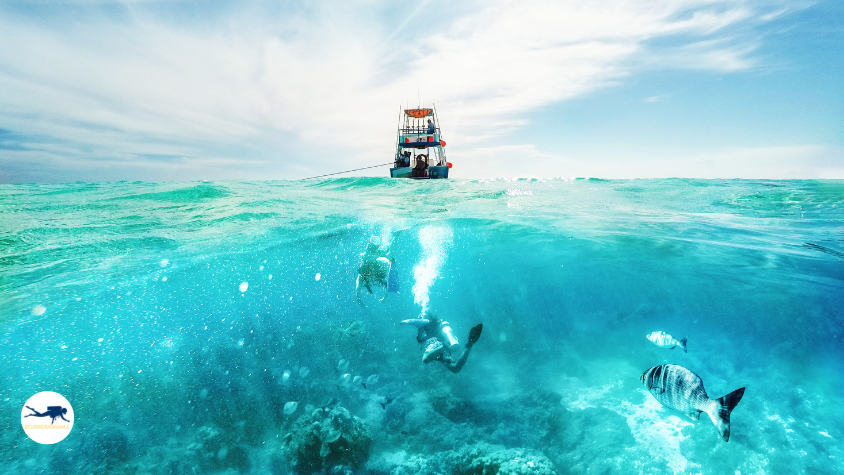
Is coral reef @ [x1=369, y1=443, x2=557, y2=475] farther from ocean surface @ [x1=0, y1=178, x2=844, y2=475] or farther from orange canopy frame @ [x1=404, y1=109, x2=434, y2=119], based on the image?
orange canopy frame @ [x1=404, y1=109, x2=434, y2=119]

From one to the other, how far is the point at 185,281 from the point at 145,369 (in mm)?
6568

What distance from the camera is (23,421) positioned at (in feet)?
25.9

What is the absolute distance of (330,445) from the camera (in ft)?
20.7

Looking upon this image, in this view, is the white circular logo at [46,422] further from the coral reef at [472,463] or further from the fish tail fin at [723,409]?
the fish tail fin at [723,409]

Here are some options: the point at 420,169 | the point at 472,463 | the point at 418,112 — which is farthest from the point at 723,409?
the point at 418,112

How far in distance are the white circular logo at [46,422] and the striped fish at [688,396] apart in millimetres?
11443

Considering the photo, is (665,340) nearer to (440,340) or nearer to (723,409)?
(723,409)

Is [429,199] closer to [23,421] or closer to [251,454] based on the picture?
[251,454]

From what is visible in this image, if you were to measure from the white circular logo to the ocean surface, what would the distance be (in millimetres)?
191

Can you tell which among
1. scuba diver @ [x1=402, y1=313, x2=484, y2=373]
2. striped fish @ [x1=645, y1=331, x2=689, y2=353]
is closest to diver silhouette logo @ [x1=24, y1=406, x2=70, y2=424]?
scuba diver @ [x1=402, y1=313, x2=484, y2=373]

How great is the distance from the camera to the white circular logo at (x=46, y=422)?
7.23 metres

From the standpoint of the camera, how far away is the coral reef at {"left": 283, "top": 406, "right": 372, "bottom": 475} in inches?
245

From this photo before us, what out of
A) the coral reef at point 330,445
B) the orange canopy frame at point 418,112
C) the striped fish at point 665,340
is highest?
the orange canopy frame at point 418,112

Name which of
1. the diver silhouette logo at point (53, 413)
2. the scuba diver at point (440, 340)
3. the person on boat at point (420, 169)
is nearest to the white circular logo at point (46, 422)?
the diver silhouette logo at point (53, 413)
